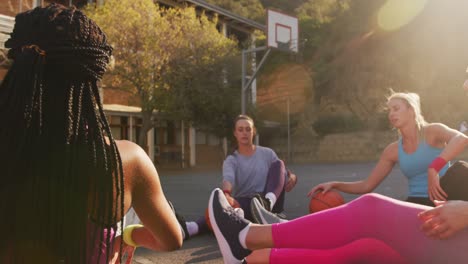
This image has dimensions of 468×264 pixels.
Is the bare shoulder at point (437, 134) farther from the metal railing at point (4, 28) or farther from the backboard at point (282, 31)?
the backboard at point (282, 31)

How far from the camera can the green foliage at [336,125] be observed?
35.3 m

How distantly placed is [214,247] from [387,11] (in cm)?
4068

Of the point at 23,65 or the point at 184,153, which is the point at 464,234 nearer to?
the point at 23,65

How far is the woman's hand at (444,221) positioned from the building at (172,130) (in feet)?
66.9

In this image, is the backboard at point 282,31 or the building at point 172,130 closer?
the backboard at point 282,31

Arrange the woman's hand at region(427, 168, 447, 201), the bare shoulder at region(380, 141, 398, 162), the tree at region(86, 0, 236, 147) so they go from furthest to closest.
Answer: the tree at region(86, 0, 236, 147), the bare shoulder at region(380, 141, 398, 162), the woman's hand at region(427, 168, 447, 201)

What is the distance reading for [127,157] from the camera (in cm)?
157

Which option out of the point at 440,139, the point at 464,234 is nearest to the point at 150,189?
the point at 464,234

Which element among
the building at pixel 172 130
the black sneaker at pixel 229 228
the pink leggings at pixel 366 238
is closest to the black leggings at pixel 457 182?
the pink leggings at pixel 366 238

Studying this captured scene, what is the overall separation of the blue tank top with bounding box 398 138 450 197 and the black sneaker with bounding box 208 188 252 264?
Result: 2.10 metres

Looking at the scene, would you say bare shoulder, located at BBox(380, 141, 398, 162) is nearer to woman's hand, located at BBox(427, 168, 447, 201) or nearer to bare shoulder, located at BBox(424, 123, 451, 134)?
bare shoulder, located at BBox(424, 123, 451, 134)

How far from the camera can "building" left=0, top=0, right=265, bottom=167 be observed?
81.1 ft

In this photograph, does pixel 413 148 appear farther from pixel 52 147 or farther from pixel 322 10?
pixel 322 10

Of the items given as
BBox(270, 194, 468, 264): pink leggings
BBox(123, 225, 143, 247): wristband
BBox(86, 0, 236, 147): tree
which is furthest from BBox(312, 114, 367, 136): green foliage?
BBox(123, 225, 143, 247): wristband
